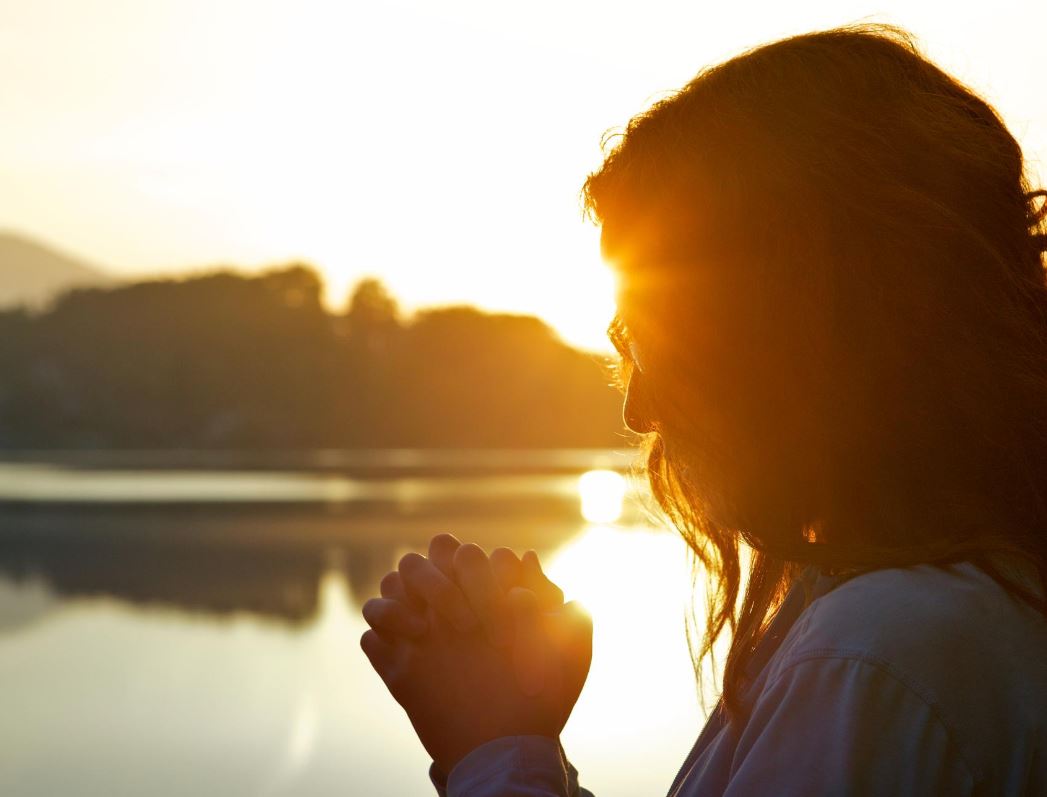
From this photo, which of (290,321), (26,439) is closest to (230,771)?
(26,439)

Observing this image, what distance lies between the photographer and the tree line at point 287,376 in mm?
43625

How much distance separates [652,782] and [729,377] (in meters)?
3.63

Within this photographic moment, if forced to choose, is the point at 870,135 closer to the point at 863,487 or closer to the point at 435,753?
the point at 863,487

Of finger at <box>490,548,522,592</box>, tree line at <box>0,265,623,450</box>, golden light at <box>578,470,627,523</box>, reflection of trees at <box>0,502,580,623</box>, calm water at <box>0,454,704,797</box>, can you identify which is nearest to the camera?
finger at <box>490,548,522,592</box>

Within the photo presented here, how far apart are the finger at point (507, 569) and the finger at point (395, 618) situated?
0.07 m

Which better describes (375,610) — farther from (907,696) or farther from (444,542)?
(907,696)

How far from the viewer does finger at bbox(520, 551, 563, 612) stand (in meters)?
0.93

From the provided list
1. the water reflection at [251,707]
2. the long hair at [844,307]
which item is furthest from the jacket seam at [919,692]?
the water reflection at [251,707]

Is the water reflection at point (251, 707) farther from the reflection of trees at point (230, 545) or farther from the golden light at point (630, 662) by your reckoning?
the reflection of trees at point (230, 545)

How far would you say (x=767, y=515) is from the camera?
882 mm

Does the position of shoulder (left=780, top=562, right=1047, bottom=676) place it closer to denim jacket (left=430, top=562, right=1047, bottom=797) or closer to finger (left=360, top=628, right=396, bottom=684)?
denim jacket (left=430, top=562, right=1047, bottom=797)

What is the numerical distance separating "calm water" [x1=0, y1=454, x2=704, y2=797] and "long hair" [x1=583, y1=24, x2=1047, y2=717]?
1103 mm

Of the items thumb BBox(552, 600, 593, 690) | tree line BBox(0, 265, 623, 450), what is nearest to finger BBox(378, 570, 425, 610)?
thumb BBox(552, 600, 593, 690)

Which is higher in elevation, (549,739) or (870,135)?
(870,135)
